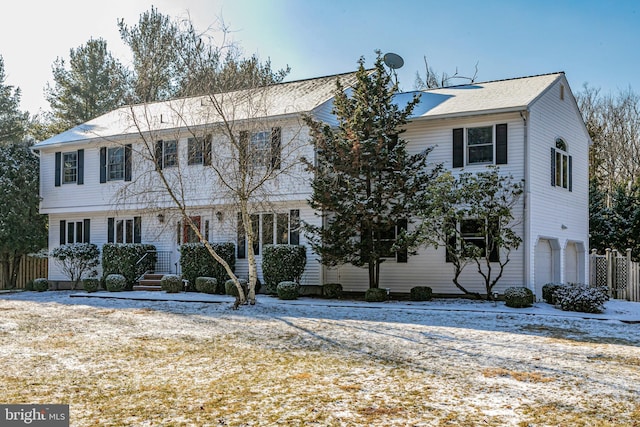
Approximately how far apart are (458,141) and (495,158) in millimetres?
1176

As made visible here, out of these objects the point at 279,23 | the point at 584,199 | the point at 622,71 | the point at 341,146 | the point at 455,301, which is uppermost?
the point at 622,71

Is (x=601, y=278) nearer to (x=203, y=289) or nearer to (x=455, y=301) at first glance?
(x=455, y=301)

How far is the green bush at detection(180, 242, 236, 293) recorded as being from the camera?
1866 cm

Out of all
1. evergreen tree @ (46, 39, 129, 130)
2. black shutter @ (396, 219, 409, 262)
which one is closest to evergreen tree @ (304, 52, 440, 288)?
black shutter @ (396, 219, 409, 262)

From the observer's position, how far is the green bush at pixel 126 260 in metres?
19.9

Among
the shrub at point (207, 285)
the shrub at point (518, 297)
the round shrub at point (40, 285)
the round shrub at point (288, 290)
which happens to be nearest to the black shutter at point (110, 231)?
the round shrub at point (40, 285)

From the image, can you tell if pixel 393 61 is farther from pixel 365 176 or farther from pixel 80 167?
pixel 80 167

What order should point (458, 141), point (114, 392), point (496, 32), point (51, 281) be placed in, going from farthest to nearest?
point (51, 281), point (496, 32), point (458, 141), point (114, 392)

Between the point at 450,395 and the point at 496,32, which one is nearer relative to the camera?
the point at 450,395

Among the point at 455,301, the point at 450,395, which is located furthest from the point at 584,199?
the point at 450,395

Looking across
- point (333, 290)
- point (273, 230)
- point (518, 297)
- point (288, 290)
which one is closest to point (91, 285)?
point (273, 230)

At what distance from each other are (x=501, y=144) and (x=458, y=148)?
1208 millimetres

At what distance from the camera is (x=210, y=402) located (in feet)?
18.9

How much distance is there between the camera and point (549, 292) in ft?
51.8
